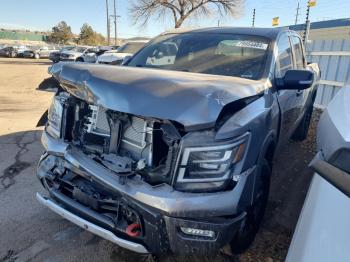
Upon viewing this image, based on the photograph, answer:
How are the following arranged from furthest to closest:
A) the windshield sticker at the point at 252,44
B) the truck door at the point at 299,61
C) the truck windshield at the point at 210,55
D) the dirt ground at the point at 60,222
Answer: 1. the truck door at the point at 299,61
2. the windshield sticker at the point at 252,44
3. the truck windshield at the point at 210,55
4. the dirt ground at the point at 60,222

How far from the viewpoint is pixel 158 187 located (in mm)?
2111

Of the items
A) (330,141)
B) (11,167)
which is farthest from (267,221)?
(11,167)

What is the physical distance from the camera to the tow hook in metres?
2.17

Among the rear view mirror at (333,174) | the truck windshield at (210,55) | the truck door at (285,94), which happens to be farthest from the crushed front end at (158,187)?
the truck door at (285,94)

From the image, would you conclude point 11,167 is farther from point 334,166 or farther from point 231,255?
point 334,166

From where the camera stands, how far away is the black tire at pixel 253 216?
2.47 meters

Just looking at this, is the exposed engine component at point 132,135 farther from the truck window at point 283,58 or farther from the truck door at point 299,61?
the truck door at point 299,61

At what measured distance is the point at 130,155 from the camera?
7.79 ft

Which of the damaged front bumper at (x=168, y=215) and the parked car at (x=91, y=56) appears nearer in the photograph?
the damaged front bumper at (x=168, y=215)

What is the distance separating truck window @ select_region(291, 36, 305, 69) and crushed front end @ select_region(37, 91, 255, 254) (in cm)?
280

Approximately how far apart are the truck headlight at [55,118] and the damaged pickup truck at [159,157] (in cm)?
1

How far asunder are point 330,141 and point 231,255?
1.91 metres

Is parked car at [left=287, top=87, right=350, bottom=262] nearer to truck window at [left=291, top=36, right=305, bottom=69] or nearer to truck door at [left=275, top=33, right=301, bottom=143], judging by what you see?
truck door at [left=275, top=33, right=301, bottom=143]

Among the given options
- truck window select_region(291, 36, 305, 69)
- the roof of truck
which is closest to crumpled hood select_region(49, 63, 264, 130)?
the roof of truck
